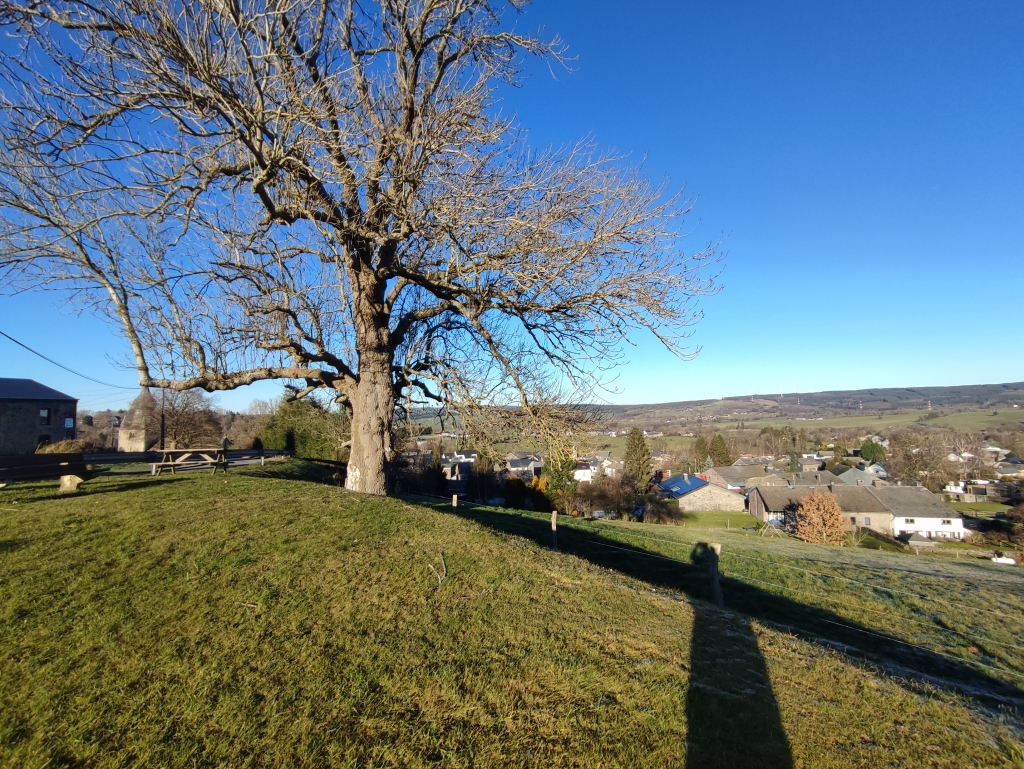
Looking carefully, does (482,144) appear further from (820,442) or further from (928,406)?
(928,406)

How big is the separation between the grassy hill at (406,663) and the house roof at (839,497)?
39343 millimetres

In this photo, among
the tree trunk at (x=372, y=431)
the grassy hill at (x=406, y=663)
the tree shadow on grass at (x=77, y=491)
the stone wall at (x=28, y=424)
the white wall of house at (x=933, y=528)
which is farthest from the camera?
the white wall of house at (x=933, y=528)

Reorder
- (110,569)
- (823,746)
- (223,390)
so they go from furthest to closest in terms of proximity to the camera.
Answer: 1. (223,390)
2. (110,569)
3. (823,746)

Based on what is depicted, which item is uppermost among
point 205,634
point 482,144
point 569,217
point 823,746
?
point 482,144

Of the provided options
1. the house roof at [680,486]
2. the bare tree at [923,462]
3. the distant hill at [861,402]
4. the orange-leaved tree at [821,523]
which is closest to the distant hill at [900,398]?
the distant hill at [861,402]

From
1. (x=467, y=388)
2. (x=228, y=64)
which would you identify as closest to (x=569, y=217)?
(x=467, y=388)

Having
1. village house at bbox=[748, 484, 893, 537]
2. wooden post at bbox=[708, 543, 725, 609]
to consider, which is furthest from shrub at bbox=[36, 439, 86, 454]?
village house at bbox=[748, 484, 893, 537]

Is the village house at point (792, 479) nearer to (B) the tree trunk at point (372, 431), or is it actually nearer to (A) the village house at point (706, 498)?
(A) the village house at point (706, 498)

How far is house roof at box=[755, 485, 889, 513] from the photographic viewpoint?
4304 centimetres

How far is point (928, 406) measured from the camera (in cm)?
15938

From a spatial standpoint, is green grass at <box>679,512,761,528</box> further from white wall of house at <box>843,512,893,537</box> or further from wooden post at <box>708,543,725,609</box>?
wooden post at <box>708,543,725,609</box>

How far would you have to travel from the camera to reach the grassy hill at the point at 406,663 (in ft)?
10.3

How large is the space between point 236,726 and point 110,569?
3.11 meters

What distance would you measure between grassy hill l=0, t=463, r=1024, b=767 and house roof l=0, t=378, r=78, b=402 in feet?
126
